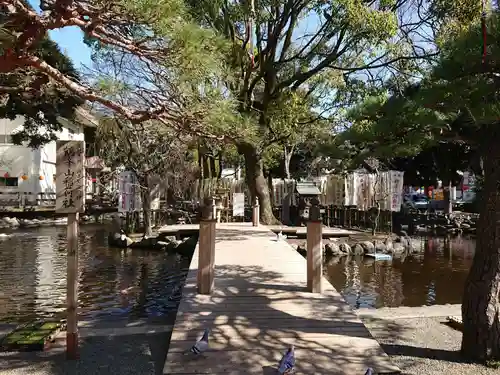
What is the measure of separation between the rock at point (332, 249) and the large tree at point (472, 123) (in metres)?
9.04

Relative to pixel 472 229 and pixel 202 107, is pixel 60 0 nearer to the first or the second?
pixel 202 107

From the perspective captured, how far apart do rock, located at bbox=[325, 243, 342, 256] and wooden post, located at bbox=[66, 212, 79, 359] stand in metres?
9.66

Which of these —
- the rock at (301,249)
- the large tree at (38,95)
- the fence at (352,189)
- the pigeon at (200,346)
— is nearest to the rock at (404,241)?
the fence at (352,189)

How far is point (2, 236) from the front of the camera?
57.4 ft

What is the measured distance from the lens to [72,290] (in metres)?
4.30

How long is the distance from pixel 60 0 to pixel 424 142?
311cm

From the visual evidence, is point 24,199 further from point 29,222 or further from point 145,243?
point 145,243

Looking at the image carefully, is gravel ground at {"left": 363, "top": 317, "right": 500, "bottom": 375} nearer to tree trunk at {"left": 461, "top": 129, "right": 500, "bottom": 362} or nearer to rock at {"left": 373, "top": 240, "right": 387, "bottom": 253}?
tree trunk at {"left": 461, "top": 129, "right": 500, "bottom": 362}

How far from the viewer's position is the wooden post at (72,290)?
4.24 m

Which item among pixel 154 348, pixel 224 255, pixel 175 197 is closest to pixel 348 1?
pixel 224 255

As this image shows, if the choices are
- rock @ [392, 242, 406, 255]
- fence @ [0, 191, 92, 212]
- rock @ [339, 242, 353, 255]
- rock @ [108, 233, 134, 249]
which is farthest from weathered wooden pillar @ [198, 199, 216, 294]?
fence @ [0, 191, 92, 212]

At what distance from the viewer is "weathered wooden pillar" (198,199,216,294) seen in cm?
553

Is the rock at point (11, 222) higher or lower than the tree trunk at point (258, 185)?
lower

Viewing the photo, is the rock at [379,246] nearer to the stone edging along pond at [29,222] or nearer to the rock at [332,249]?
the rock at [332,249]
